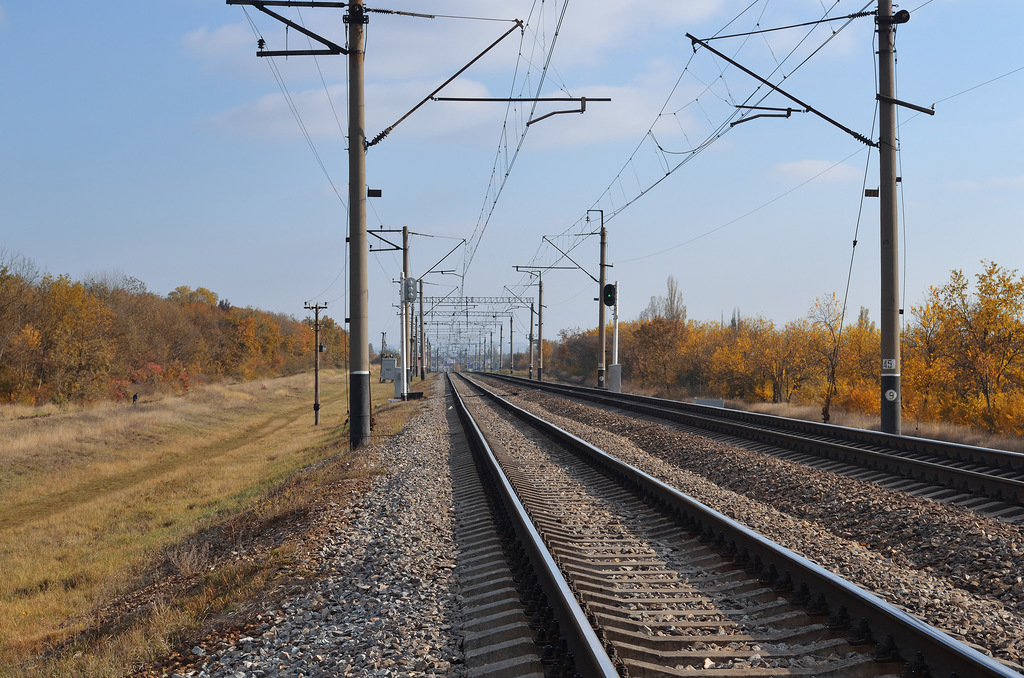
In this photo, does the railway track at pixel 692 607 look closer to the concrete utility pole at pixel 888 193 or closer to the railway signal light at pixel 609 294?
the concrete utility pole at pixel 888 193

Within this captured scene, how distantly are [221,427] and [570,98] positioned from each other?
3356cm

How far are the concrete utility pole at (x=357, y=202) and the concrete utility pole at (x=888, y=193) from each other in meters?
10.7

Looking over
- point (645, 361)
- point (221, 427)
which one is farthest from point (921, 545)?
point (645, 361)

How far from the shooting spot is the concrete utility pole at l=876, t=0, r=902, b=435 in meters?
15.7

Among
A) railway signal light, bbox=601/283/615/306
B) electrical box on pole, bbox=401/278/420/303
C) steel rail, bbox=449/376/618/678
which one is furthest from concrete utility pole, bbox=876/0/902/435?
electrical box on pole, bbox=401/278/420/303

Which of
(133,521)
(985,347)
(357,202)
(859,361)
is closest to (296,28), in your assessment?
(357,202)

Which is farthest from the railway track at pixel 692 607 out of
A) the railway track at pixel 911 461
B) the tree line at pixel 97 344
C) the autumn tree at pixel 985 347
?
the tree line at pixel 97 344

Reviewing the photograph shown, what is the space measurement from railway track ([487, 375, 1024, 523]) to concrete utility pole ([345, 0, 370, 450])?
26.5 feet

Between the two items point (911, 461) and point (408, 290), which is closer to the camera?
point (911, 461)

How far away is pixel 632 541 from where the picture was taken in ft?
25.9

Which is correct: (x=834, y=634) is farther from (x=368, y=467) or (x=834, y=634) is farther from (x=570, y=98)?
(x=570, y=98)

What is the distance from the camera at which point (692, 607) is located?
18.6ft

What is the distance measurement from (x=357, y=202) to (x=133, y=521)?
30.9ft

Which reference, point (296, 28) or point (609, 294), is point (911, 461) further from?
point (609, 294)
